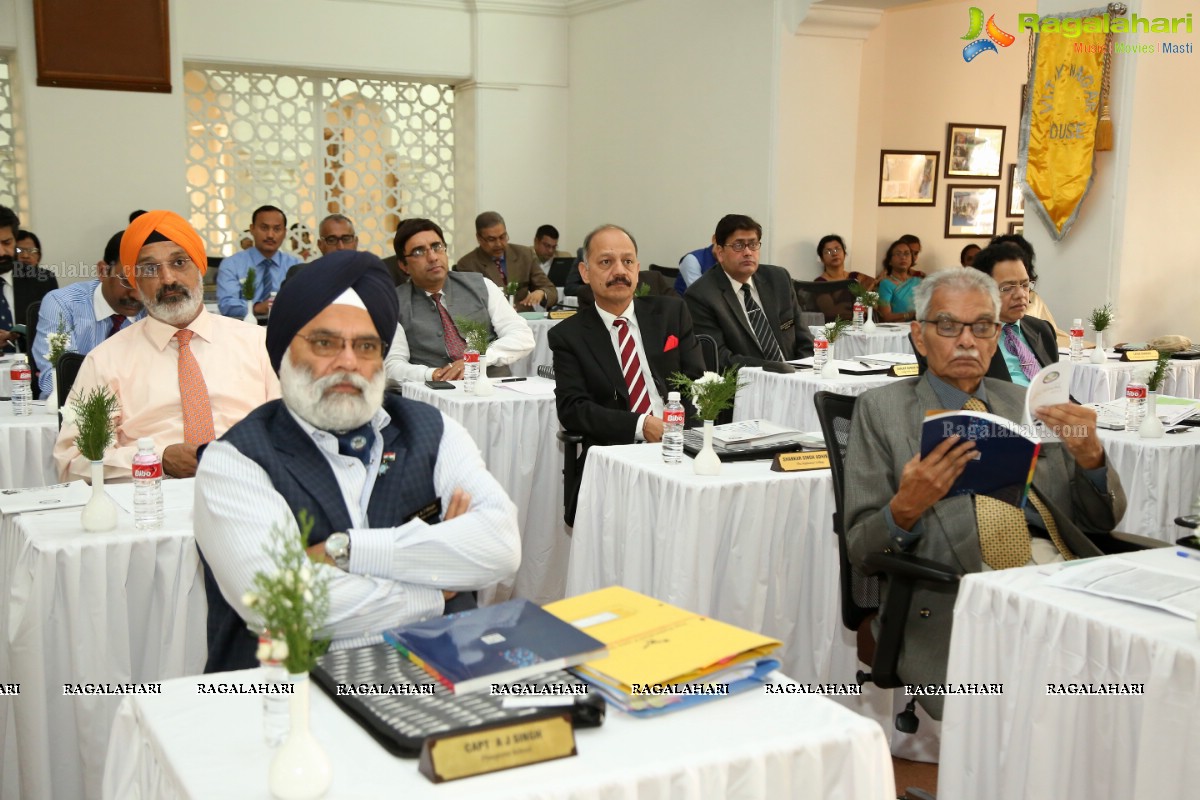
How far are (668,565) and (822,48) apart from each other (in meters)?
7.89

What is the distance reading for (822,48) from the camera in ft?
34.4

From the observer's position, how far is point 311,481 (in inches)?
90.4

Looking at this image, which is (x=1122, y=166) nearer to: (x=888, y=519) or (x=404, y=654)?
(x=888, y=519)

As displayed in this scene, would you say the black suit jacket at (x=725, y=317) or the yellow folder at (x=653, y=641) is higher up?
the black suit jacket at (x=725, y=317)

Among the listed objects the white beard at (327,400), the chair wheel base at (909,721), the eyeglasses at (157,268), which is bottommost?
the chair wheel base at (909,721)

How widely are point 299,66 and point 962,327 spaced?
9.92 meters

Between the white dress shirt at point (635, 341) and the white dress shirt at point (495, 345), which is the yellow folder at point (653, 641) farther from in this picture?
the white dress shirt at point (495, 345)

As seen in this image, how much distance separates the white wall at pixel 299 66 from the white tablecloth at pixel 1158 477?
9.24 m

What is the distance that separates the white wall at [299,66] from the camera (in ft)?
34.8

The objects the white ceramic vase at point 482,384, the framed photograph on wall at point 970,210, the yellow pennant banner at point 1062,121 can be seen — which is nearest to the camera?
the white ceramic vase at point 482,384

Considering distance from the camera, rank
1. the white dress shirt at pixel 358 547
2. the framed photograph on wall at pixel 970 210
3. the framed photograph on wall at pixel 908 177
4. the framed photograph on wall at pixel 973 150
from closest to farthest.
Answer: the white dress shirt at pixel 358 547 < the framed photograph on wall at pixel 908 177 < the framed photograph on wall at pixel 973 150 < the framed photograph on wall at pixel 970 210

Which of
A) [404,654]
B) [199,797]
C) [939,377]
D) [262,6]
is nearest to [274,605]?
[199,797]

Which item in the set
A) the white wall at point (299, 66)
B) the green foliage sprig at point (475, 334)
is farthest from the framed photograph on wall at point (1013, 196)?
the green foliage sprig at point (475, 334)

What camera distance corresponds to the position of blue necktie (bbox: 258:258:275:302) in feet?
31.2
